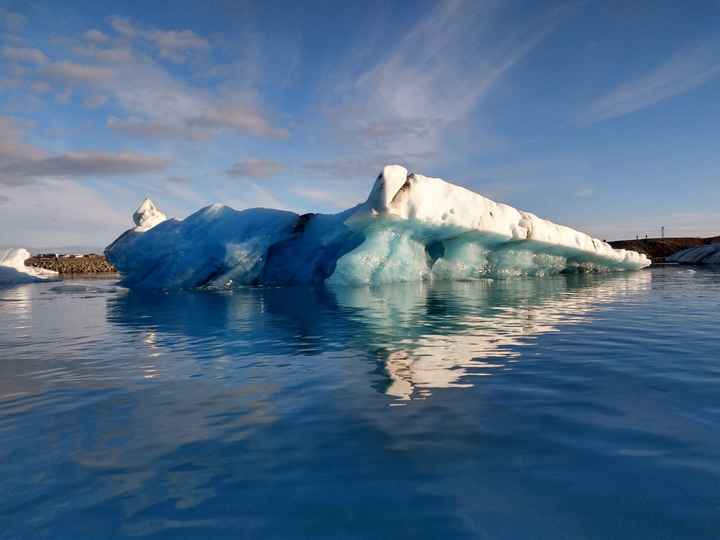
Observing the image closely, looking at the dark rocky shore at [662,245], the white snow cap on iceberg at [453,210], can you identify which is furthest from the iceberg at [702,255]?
the white snow cap on iceberg at [453,210]

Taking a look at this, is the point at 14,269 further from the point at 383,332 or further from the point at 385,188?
the point at 383,332

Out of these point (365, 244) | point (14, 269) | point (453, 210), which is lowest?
point (14, 269)

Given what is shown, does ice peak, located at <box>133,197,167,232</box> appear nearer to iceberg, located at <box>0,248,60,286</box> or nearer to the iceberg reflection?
iceberg, located at <box>0,248,60,286</box>

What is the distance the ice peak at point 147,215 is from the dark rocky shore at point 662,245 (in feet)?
218

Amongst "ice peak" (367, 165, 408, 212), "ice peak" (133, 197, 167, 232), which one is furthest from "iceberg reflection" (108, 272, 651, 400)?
"ice peak" (133, 197, 167, 232)

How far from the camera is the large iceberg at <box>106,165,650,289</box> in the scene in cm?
1714

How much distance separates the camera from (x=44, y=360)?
557 centimetres

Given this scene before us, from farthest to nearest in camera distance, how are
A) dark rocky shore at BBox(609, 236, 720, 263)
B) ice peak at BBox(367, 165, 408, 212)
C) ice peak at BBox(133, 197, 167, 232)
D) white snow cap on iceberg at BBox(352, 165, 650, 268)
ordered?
dark rocky shore at BBox(609, 236, 720, 263) → ice peak at BBox(133, 197, 167, 232) → white snow cap on iceberg at BBox(352, 165, 650, 268) → ice peak at BBox(367, 165, 408, 212)

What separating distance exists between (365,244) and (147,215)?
633 inches

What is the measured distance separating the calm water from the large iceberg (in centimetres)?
1122

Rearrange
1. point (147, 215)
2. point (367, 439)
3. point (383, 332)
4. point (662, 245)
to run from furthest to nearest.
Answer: point (662, 245), point (147, 215), point (383, 332), point (367, 439)

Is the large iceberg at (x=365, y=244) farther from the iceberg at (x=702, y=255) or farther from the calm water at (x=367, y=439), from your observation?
the iceberg at (x=702, y=255)

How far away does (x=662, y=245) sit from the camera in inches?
2881

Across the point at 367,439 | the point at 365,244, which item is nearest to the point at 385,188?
the point at 365,244
